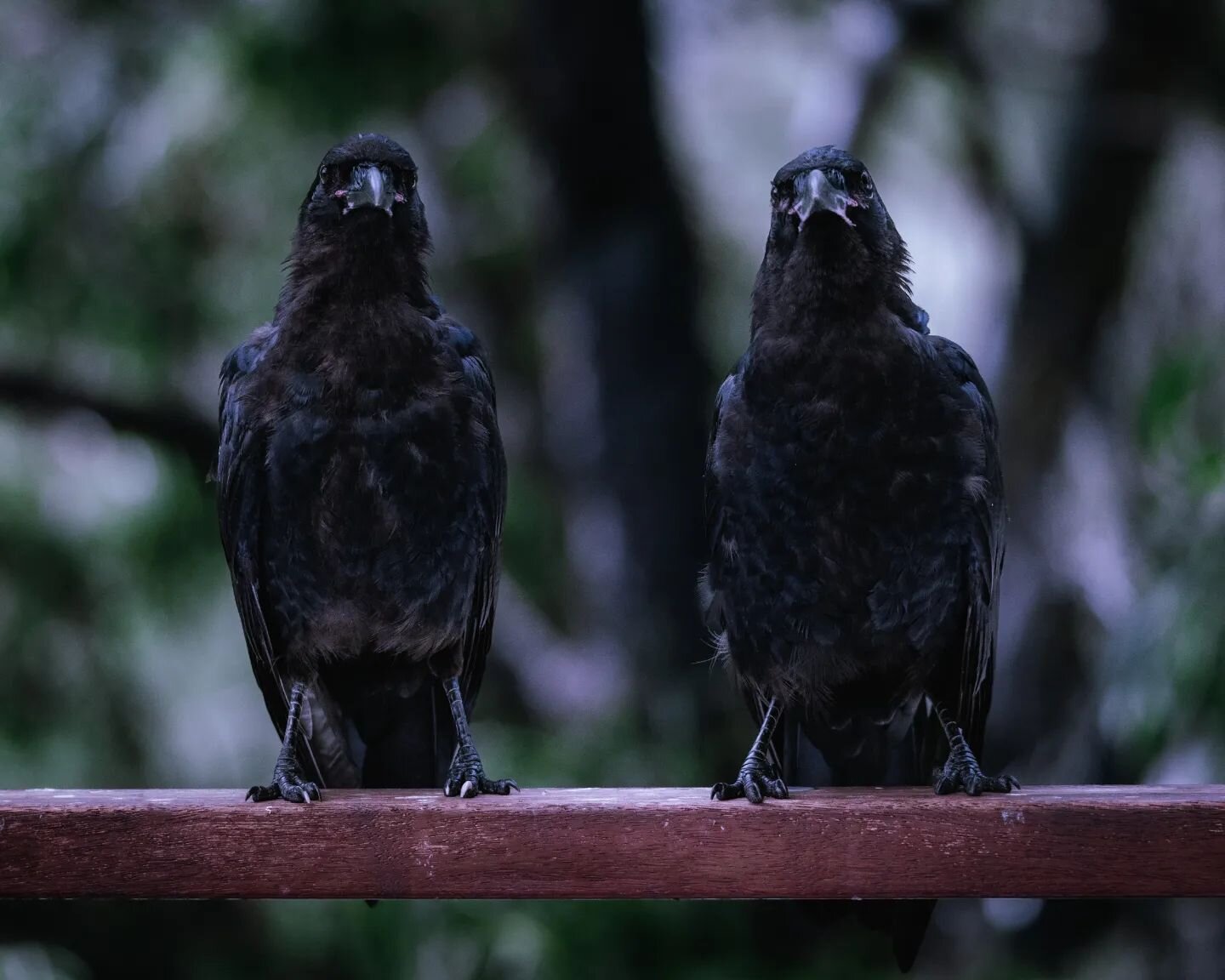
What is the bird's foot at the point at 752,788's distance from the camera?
2.60 m

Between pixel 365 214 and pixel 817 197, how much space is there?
2.87 ft

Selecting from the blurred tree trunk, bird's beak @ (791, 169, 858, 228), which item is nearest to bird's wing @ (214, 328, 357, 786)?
bird's beak @ (791, 169, 858, 228)

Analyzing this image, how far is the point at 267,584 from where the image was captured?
3.04m

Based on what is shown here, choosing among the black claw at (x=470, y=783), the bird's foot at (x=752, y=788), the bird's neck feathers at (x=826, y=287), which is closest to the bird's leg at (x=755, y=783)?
the bird's foot at (x=752, y=788)

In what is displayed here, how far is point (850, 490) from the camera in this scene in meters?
2.84

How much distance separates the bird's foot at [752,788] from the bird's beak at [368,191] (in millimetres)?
1242

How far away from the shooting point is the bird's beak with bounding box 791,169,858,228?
2705 mm

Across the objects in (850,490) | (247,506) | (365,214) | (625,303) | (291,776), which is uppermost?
(365,214)

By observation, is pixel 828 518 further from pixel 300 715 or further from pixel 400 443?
pixel 300 715

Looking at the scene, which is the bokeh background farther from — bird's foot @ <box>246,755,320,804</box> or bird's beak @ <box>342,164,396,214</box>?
bird's beak @ <box>342,164,396,214</box>

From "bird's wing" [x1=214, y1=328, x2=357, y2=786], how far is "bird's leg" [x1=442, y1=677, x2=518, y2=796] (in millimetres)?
343

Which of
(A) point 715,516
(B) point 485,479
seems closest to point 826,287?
(A) point 715,516

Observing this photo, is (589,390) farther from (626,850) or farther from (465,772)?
(626,850)

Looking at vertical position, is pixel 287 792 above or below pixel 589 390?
below
